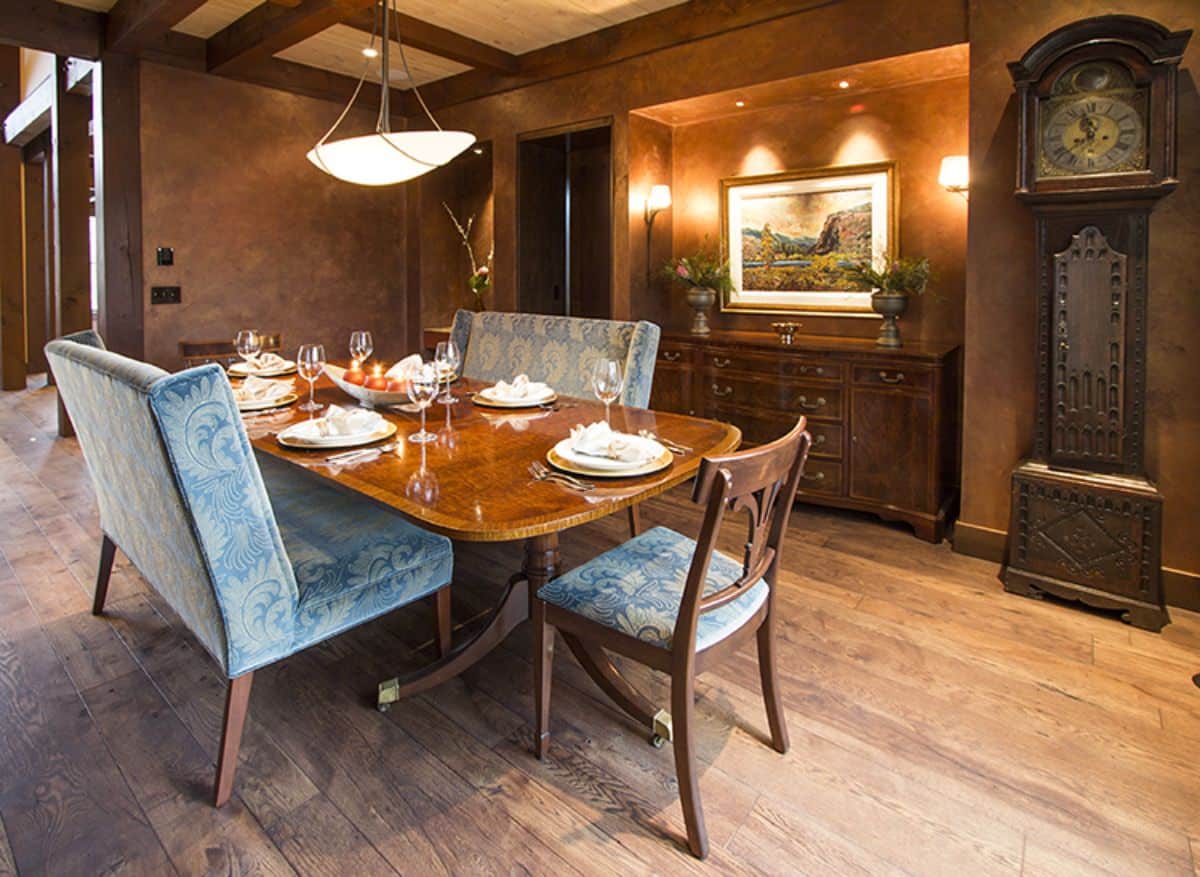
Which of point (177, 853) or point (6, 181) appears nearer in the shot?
point (177, 853)

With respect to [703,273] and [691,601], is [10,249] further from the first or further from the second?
[691,601]

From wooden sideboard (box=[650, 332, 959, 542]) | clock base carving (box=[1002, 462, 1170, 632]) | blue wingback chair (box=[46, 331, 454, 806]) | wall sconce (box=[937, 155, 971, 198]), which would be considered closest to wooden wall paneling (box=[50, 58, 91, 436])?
blue wingback chair (box=[46, 331, 454, 806])

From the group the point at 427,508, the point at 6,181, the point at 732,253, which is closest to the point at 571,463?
the point at 427,508

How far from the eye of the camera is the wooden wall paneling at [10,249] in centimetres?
718

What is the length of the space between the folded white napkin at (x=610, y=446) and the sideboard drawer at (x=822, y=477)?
6.85 feet

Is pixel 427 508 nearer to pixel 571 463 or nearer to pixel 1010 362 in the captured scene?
pixel 571 463

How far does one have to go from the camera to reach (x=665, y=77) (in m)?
4.13

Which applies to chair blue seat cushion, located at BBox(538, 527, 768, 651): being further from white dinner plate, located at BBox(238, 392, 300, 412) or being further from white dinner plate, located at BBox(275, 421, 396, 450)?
white dinner plate, located at BBox(238, 392, 300, 412)

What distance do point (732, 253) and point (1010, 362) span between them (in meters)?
1.91

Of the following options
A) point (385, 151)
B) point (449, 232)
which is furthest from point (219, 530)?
point (449, 232)

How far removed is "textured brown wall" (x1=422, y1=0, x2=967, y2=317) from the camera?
3.32 metres

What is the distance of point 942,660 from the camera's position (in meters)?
2.35

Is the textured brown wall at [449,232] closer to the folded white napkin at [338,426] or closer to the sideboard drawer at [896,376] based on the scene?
the sideboard drawer at [896,376]

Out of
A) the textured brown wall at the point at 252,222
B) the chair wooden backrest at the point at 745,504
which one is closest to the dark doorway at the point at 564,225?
the textured brown wall at the point at 252,222
